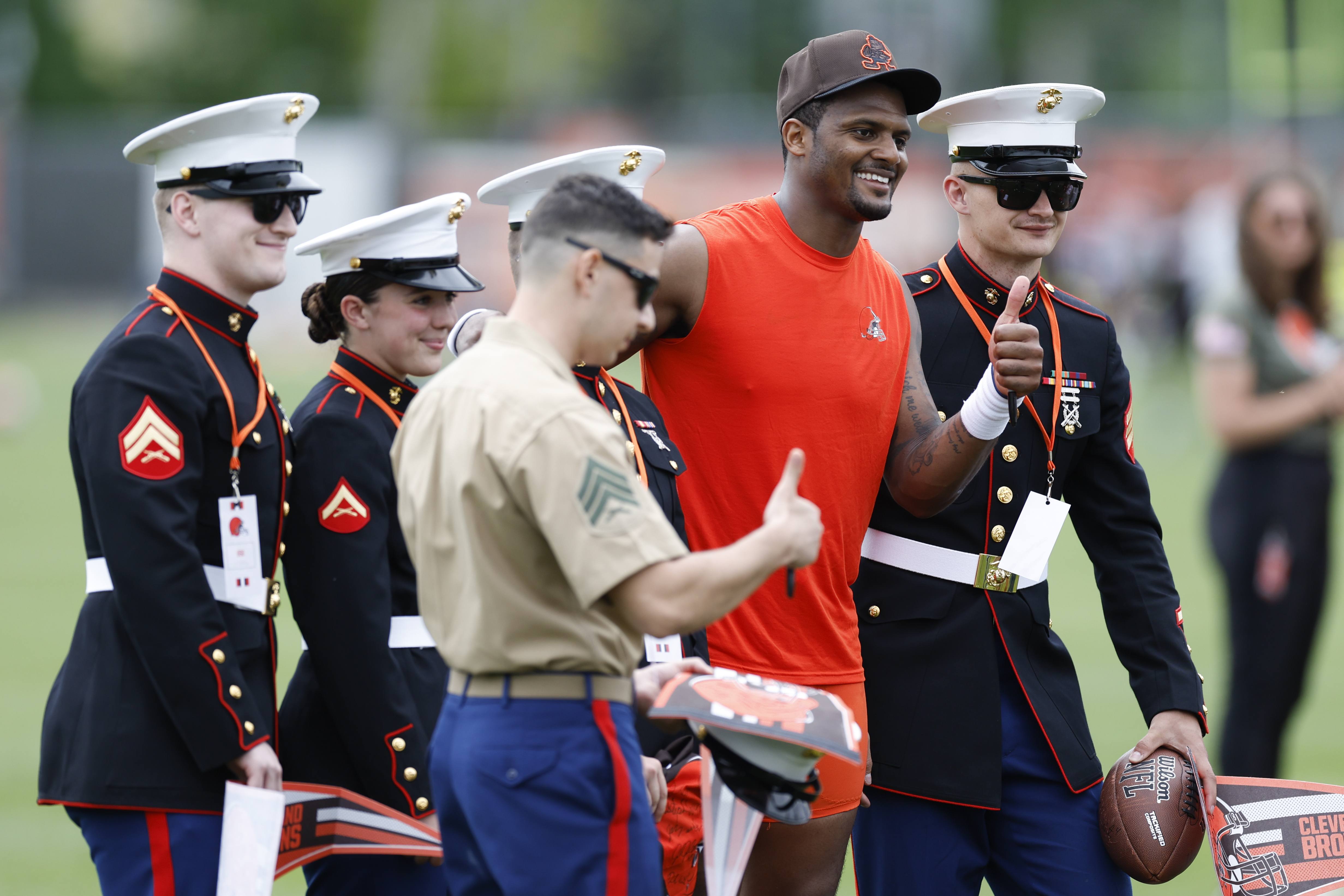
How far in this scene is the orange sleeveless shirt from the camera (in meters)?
4.18

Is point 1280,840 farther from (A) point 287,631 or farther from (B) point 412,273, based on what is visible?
(A) point 287,631

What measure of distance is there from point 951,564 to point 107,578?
2.23 m

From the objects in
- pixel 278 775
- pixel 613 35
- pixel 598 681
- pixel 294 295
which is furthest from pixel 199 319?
pixel 613 35

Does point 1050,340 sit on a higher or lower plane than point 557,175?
lower

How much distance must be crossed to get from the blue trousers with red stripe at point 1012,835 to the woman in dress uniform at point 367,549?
1.28 metres

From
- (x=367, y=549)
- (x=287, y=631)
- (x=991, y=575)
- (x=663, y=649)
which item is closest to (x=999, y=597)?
(x=991, y=575)

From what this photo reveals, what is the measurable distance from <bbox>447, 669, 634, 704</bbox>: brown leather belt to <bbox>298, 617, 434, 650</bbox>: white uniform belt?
3.26 feet

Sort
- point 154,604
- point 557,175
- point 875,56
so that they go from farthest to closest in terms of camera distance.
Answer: point 557,175 → point 875,56 → point 154,604

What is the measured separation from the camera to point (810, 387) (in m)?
4.19

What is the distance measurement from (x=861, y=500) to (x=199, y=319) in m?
1.80

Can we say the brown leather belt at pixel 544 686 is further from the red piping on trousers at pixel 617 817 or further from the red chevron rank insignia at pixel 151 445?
the red chevron rank insignia at pixel 151 445

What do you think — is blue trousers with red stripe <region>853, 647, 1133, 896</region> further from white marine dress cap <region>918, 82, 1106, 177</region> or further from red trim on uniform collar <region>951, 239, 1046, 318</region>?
white marine dress cap <region>918, 82, 1106, 177</region>

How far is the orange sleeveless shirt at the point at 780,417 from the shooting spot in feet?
13.7

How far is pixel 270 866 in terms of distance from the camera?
11.7 ft
